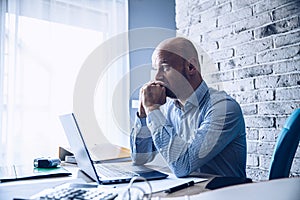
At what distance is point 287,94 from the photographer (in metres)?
1.47

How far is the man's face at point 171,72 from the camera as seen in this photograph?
3.84 feet

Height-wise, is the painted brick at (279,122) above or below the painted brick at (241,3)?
below

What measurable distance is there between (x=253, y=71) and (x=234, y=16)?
0.37 m

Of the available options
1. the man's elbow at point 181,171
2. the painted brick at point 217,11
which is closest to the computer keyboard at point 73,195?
the man's elbow at point 181,171

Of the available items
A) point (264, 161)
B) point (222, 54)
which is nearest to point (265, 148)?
point (264, 161)

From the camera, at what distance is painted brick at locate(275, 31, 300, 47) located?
→ 4.72ft

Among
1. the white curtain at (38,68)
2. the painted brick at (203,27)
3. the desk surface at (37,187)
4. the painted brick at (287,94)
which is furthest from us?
the white curtain at (38,68)

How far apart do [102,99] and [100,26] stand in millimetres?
680

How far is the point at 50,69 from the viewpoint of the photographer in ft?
7.83

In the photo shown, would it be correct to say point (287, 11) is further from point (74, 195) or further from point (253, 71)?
point (74, 195)

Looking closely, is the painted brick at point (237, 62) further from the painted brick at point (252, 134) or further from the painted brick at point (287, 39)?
the painted brick at point (252, 134)

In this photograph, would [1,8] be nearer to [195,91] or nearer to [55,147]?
[55,147]

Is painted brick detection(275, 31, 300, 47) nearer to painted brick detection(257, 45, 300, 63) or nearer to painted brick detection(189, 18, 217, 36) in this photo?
painted brick detection(257, 45, 300, 63)

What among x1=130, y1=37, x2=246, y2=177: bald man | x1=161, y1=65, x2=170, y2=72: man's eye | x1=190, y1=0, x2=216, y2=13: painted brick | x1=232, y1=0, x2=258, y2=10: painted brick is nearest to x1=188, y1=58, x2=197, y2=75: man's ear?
x1=130, y1=37, x2=246, y2=177: bald man
